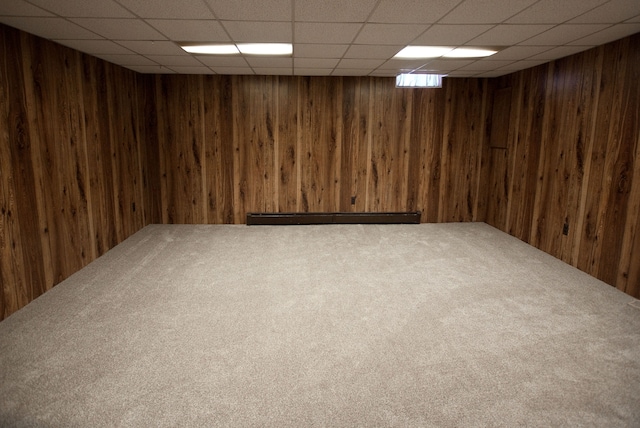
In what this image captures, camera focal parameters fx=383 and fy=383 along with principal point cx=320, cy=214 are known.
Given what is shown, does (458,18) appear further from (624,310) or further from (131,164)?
(131,164)

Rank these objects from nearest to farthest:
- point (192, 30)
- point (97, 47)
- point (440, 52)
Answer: point (192, 30), point (97, 47), point (440, 52)

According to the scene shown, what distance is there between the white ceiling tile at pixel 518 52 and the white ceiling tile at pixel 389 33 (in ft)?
3.84

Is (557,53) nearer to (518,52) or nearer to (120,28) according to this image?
(518,52)

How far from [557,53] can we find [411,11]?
2.35m

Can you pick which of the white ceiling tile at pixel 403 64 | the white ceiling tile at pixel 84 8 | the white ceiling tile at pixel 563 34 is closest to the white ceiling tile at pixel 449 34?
the white ceiling tile at pixel 563 34

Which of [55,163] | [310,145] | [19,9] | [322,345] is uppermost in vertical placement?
[19,9]

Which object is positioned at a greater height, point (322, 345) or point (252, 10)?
point (252, 10)

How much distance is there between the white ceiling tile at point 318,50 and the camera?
12.1ft

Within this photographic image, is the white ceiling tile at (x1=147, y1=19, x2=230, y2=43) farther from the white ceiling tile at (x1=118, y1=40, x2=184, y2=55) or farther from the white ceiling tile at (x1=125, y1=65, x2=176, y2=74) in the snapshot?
the white ceiling tile at (x1=125, y1=65, x2=176, y2=74)

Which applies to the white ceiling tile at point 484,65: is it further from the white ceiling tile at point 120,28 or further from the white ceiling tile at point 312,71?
the white ceiling tile at point 120,28

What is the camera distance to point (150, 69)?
5062 millimetres

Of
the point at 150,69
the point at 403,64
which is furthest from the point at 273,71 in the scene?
the point at 403,64

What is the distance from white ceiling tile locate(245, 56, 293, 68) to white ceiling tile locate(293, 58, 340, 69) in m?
0.09

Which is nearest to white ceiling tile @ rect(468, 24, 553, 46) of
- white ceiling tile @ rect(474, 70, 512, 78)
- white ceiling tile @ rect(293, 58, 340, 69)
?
white ceiling tile @ rect(293, 58, 340, 69)
